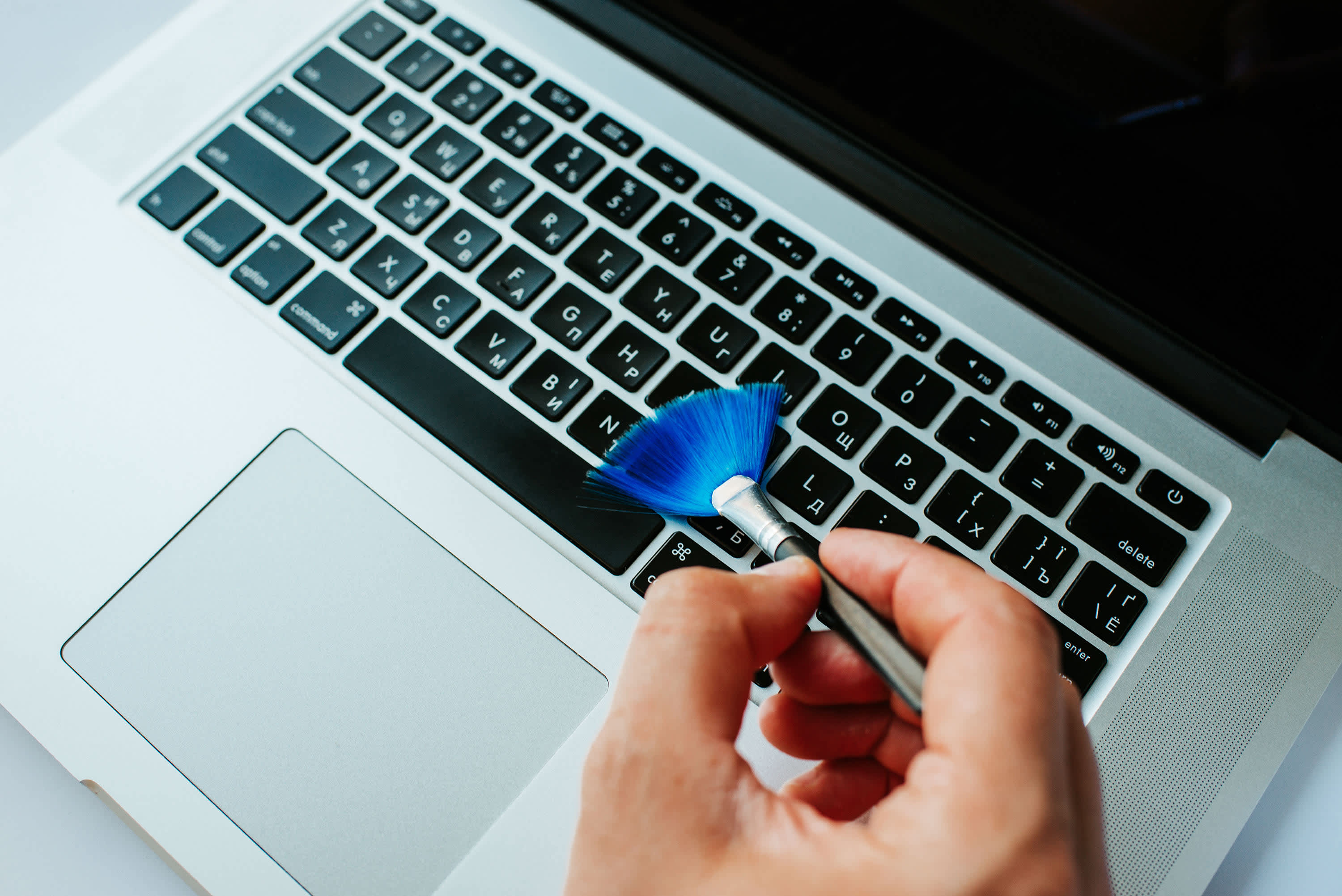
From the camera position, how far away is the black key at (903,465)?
481 millimetres

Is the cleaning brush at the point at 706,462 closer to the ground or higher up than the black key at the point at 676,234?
closer to the ground

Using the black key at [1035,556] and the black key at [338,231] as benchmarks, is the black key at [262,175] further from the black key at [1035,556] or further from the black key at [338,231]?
the black key at [1035,556]

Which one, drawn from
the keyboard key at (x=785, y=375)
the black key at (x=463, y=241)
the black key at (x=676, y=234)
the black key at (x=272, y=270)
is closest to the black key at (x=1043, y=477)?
the keyboard key at (x=785, y=375)

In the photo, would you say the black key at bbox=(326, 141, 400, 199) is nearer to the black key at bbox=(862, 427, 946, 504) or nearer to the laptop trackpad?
the laptop trackpad

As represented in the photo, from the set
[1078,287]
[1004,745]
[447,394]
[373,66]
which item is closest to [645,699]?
[1004,745]

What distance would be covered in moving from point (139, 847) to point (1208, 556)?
0.61m

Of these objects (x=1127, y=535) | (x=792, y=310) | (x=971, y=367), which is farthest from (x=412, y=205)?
(x=1127, y=535)

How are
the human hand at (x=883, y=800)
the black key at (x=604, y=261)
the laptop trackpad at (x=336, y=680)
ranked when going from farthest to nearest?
the black key at (x=604, y=261) → the laptop trackpad at (x=336, y=680) → the human hand at (x=883, y=800)

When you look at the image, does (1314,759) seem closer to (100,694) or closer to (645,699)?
(645,699)

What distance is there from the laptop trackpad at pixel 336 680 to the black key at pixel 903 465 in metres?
Result: 0.19

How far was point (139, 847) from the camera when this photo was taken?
1.63 ft

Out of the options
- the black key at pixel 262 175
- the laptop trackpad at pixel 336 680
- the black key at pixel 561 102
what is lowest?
the laptop trackpad at pixel 336 680

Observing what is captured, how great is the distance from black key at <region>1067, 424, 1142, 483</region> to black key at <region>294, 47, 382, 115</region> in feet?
1.61

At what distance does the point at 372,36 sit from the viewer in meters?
0.60
